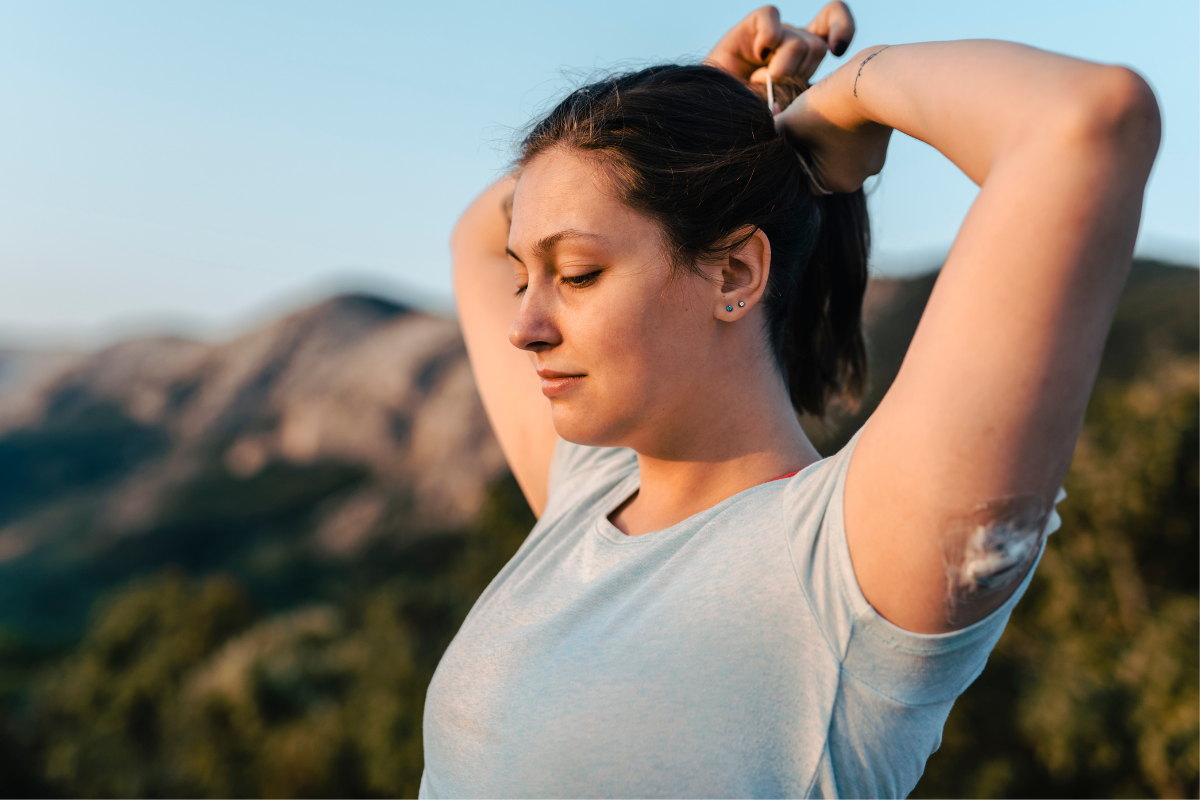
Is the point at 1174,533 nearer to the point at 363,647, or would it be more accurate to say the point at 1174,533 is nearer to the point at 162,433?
the point at 363,647

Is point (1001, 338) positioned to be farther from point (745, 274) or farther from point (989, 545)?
point (745, 274)

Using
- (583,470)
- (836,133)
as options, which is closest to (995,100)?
(836,133)

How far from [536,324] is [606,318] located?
10cm

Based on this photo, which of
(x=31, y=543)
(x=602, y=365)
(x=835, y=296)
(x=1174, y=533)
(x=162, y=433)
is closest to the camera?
(x=602, y=365)

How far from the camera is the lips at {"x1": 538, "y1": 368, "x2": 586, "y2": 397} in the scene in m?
1.10

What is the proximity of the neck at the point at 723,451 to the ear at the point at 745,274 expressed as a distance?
11 centimetres

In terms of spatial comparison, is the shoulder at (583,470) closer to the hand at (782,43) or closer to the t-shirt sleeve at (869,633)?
the t-shirt sleeve at (869,633)

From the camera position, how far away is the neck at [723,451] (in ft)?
3.76

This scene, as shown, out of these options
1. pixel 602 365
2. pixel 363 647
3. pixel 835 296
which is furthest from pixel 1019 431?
pixel 363 647

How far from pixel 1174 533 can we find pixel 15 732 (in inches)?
363

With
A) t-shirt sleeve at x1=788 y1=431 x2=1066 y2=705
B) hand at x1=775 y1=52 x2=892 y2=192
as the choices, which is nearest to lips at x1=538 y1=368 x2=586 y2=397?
t-shirt sleeve at x1=788 y1=431 x2=1066 y2=705

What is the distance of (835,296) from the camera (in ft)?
4.74

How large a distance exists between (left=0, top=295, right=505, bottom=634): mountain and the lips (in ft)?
26.8

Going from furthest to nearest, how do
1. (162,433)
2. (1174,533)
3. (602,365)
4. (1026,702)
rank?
(162,433) → (1174,533) → (1026,702) → (602,365)
